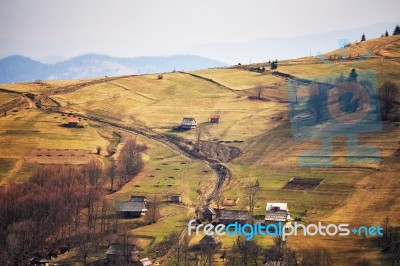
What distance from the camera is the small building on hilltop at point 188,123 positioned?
636 feet

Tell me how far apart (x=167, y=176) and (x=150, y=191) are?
1133cm

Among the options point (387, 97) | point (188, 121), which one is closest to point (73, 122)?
point (188, 121)

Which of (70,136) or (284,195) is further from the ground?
(70,136)

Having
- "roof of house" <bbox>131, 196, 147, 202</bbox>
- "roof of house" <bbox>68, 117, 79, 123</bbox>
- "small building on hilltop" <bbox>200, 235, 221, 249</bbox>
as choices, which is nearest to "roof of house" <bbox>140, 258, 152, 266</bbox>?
"small building on hilltop" <bbox>200, 235, 221, 249</bbox>

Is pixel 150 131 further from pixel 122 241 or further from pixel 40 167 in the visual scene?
pixel 122 241

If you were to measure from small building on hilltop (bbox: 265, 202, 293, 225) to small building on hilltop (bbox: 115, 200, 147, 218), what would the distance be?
27455 millimetres

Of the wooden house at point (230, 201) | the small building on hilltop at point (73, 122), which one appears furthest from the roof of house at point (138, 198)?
the small building on hilltop at point (73, 122)

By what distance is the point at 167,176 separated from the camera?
495 ft

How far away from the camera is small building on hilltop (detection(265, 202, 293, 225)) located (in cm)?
11794

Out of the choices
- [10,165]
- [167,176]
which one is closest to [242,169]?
[167,176]

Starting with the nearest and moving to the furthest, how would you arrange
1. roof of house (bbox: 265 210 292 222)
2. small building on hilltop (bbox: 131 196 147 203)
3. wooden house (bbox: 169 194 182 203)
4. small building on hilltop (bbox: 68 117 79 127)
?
roof of house (bbox: 265 210 292 222)
small building on hilltop (bbox: 131 196 147 203)
wooden house (bbox: 169 194 182 203)
small building on hilltop (bbox: 68 117 79 127)

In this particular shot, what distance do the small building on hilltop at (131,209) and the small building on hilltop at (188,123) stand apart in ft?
224

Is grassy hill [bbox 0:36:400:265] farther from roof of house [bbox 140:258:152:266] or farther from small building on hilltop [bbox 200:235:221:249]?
roof of house [bbox 140:258:152:266]

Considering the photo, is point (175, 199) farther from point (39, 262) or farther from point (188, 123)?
point (188, 123)
